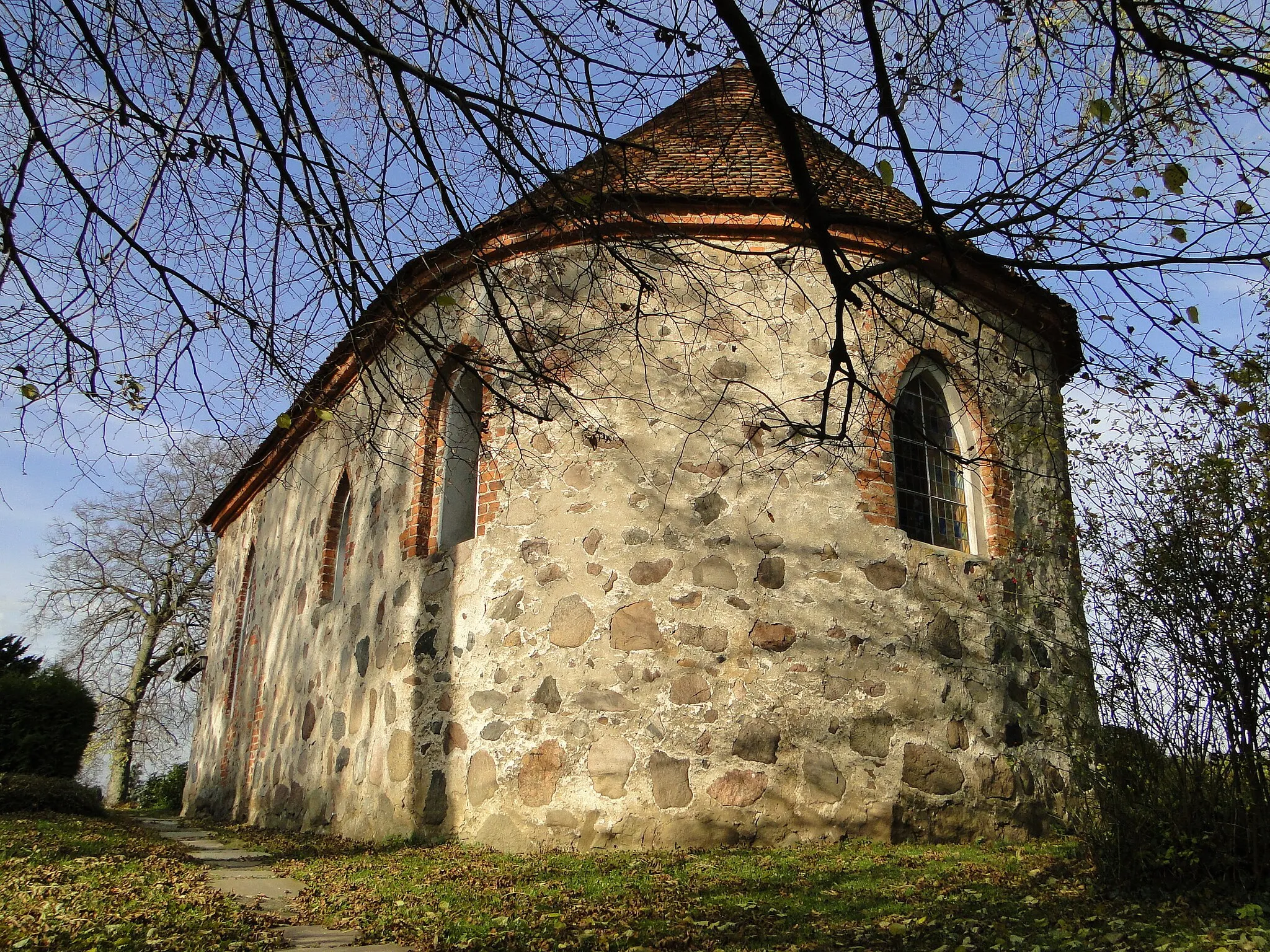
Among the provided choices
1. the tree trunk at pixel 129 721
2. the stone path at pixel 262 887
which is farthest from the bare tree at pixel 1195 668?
the tree trunk at pixel 129 721

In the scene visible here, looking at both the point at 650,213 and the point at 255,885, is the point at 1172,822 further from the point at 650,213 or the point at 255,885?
the point at 255,885

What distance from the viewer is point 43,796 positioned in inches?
388

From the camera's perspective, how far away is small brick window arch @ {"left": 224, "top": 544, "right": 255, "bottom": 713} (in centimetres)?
1342

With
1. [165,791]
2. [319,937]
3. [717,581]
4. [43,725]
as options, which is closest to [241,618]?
[43,725]

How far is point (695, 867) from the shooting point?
5762 mm

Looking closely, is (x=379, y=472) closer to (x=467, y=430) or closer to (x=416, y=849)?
(x=467, y=430)

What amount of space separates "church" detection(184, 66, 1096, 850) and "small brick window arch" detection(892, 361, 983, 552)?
29 mm

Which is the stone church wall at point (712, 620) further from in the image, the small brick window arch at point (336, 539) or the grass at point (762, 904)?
the small brick window arch at point (336, 539)

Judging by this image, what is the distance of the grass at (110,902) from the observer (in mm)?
4043

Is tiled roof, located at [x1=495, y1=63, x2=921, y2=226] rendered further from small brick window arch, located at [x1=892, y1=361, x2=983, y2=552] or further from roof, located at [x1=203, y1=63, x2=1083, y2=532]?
small brick window arch, located at [x1=892, y1=361, x2=983, y2=552]

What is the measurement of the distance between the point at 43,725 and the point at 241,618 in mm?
2713

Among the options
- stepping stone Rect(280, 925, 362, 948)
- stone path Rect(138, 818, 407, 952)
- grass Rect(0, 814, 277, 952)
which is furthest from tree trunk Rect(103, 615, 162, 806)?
stepping stone Rect(280, 925, 362, 948)

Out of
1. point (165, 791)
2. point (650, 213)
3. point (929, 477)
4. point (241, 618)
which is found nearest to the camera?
point (650, 213)

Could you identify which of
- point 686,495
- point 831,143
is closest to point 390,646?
point 686,495
